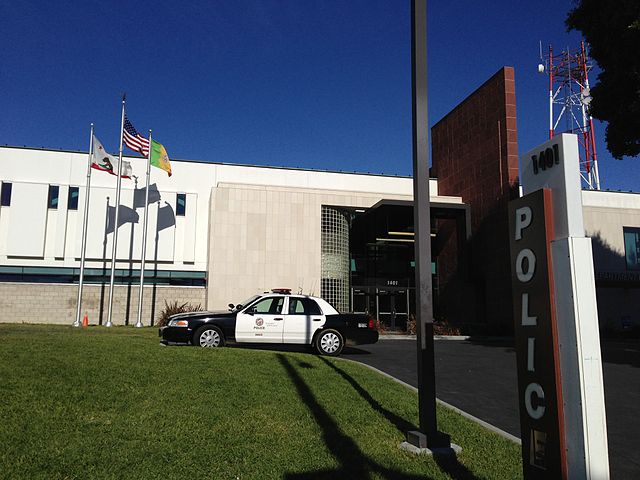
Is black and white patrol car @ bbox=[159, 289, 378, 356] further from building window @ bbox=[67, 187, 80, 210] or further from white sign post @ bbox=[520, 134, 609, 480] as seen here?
building window @ bbox=[67, 187, 80, 210]

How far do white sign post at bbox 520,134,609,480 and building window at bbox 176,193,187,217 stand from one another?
29.7 m

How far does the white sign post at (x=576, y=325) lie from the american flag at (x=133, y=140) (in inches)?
1058

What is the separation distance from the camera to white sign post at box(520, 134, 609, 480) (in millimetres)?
3037

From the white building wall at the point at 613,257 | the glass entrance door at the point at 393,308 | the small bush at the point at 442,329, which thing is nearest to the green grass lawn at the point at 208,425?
the small bush at the point at 442,329

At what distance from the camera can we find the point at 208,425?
19.3ft

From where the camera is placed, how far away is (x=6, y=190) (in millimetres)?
29234

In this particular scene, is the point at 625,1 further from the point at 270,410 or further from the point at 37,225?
the point at 37,225

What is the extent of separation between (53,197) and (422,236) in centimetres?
2871

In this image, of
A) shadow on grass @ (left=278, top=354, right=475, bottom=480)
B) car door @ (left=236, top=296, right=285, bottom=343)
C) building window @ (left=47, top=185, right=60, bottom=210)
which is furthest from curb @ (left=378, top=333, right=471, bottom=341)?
building window @ (left=47, top=185, right=60, bottom=210)

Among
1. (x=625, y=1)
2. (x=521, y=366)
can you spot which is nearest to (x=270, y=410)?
(x=521, y=366)

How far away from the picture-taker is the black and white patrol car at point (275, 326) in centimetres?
1399

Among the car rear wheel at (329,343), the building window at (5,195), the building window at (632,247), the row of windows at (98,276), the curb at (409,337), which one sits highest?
the building window at (5,195)

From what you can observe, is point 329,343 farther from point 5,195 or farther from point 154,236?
point 5,195

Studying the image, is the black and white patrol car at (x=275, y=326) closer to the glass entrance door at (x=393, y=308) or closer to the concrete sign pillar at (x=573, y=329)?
the concrete sign pillar at (x=573, y=329)
